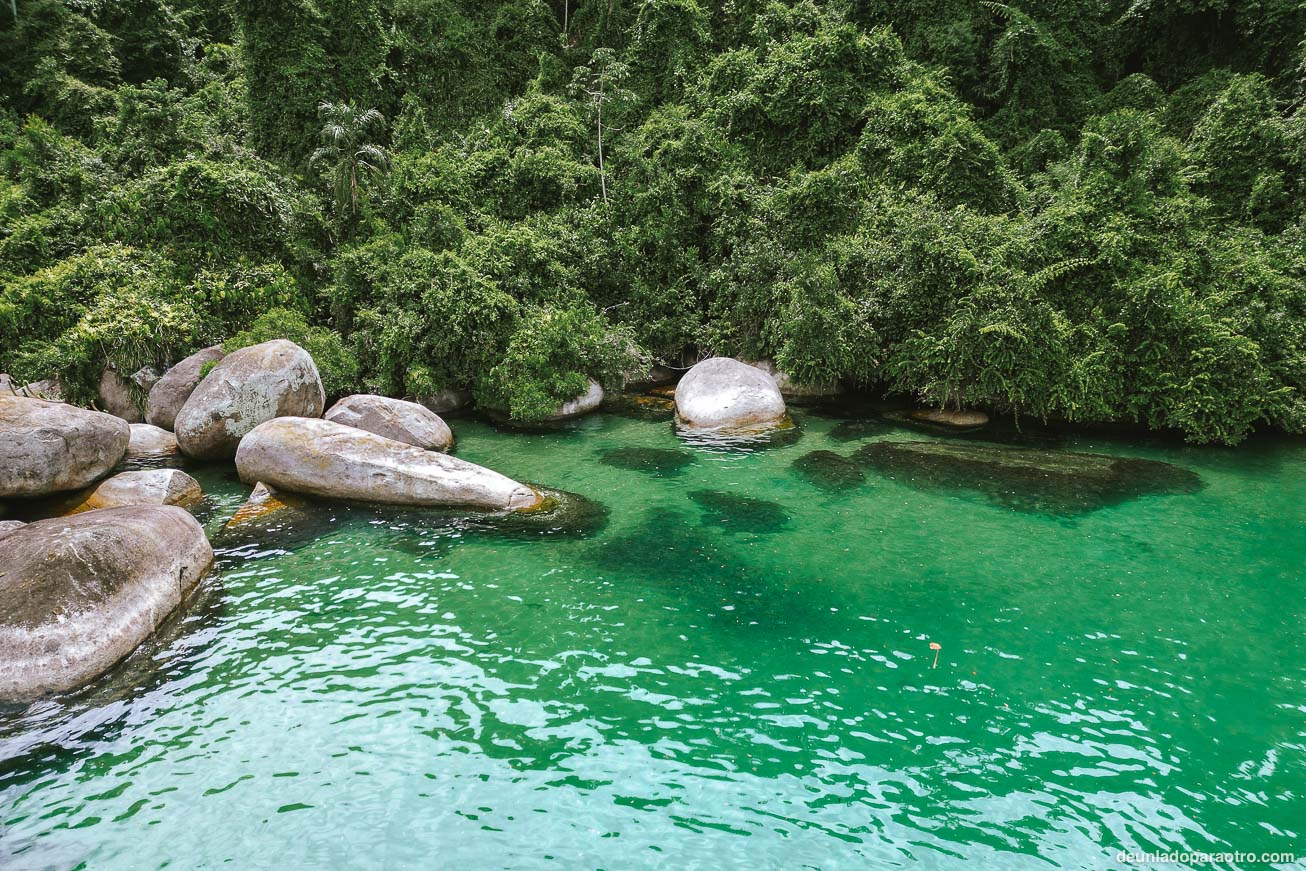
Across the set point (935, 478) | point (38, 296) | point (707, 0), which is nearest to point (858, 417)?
point (935, 478)

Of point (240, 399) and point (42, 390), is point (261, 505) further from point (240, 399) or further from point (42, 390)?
point (42, 390)

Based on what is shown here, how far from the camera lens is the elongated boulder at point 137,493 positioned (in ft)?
32.8

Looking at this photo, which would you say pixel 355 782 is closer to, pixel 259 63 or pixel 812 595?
pixel 812 595

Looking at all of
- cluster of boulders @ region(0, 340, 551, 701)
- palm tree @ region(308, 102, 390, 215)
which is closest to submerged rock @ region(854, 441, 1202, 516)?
cluster of boulders @ region(0, 340, 551, 701)

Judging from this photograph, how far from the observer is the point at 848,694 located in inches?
235

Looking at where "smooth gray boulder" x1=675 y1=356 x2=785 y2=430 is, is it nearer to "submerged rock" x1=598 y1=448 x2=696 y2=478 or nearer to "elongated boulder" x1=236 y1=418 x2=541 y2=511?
"submerged rock" x1=598 y1=448 x2=696 y2=478

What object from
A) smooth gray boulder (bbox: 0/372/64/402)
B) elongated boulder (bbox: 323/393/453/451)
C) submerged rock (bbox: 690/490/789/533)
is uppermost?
smooth gray boulder (bbox: 0/372/64/402)

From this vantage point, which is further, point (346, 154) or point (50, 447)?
point (346, 154)

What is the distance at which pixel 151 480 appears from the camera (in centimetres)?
1033

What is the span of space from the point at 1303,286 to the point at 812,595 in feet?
46.0

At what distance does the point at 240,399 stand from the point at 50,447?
2947 mm

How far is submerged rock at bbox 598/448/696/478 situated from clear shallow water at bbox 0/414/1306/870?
2.71 meters

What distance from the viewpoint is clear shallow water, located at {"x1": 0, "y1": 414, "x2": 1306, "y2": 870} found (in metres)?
4.50

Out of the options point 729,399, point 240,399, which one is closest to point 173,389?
point 240,399
